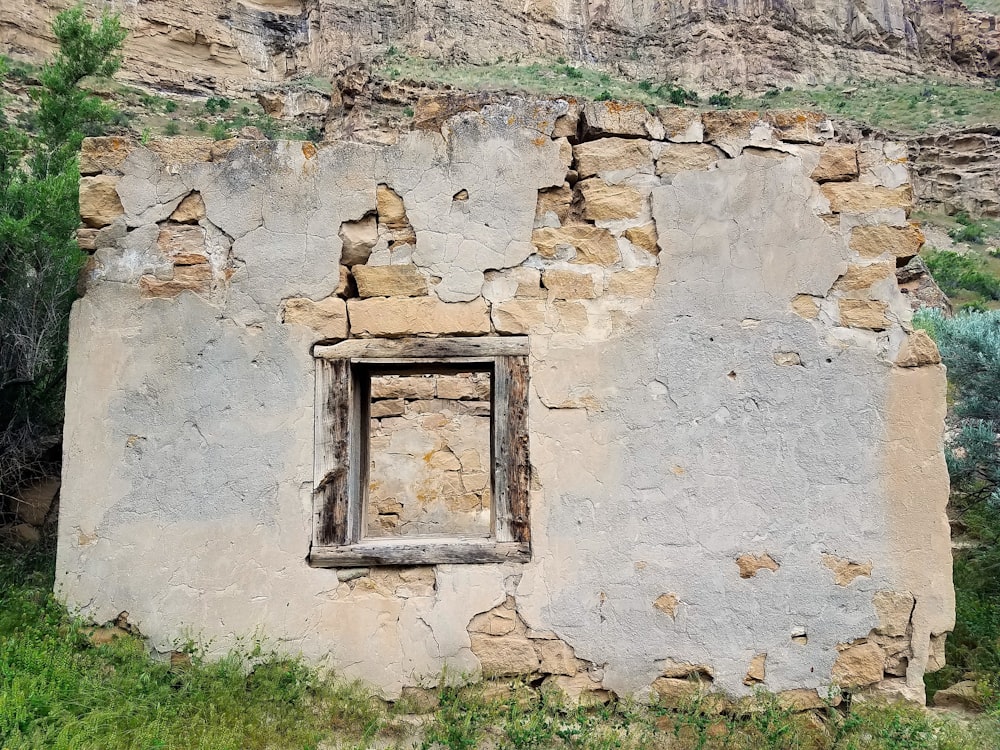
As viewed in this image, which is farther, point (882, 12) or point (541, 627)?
point (882, 12)

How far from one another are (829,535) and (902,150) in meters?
1.96

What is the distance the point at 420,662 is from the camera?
340 cm

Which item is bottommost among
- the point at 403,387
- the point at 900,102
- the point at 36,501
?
the point at 36,501

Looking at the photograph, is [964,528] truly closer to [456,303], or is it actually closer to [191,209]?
[456,303]

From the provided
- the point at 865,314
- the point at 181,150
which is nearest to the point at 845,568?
the point at 865,314

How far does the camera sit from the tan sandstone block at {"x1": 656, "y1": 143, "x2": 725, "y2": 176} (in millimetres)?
3674

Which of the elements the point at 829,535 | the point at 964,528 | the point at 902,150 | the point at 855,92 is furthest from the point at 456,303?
the point at 855,92

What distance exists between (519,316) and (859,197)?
180cm

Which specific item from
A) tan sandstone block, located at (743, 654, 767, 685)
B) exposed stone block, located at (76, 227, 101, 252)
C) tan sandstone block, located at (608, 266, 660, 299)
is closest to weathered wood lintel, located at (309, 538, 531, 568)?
tan sandstone block, located at (743, 654, 767, 685)

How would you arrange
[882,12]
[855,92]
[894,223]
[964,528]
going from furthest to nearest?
[882,12], [855,92], [964,528], [894,223]

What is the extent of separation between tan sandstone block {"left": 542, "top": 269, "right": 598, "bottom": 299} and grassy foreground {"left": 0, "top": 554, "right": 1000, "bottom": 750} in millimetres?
1851

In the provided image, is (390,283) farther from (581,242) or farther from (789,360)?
(789,360)

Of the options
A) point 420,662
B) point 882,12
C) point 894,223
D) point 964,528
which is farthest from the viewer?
point 882,12

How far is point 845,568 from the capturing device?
3.45 metres
